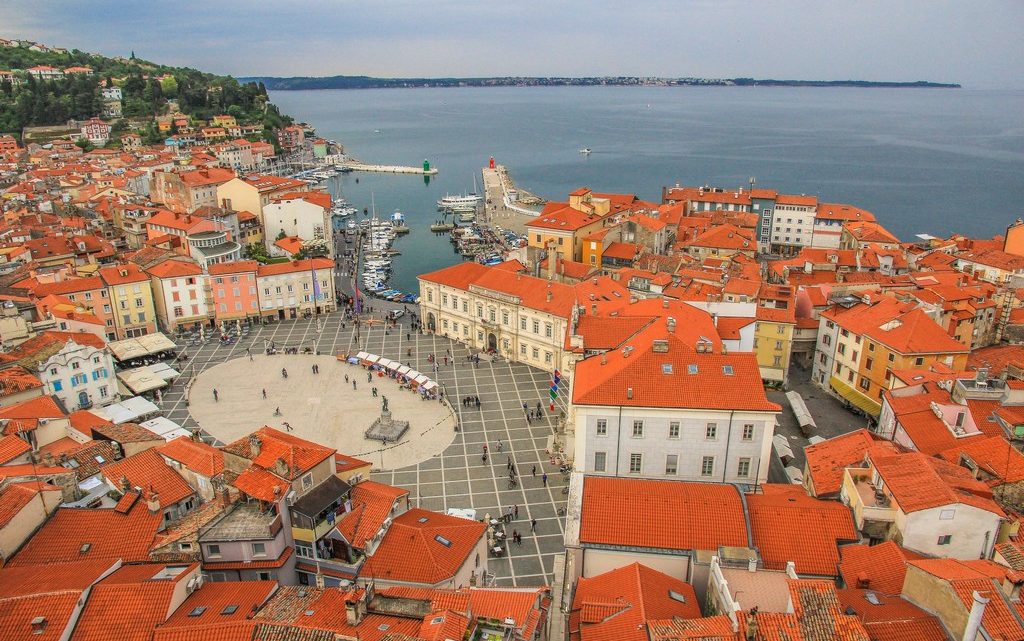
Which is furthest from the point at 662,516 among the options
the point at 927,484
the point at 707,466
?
the point at 927,484

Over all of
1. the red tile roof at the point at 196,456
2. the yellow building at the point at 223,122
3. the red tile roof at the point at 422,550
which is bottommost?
the red tile roof at the point at 422,550

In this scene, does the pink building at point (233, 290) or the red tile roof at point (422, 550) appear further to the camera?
the pink building at point (233, 290)

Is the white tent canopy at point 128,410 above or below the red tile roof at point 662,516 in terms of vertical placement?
below

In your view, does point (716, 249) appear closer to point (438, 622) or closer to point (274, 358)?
point (274, 358)

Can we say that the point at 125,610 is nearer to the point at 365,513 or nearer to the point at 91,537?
the point at 91,537

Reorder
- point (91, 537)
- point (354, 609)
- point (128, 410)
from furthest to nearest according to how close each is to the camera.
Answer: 1. point (128, 410)
2. point (91, 537)
3. point (354, 609)

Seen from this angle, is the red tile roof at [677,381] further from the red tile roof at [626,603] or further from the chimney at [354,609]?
the chimney at [354,609]

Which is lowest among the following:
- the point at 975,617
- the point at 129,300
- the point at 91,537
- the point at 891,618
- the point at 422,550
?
the point at 129,300

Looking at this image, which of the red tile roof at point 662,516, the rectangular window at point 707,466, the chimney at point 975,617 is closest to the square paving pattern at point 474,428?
the red tile roof at point 662,516
